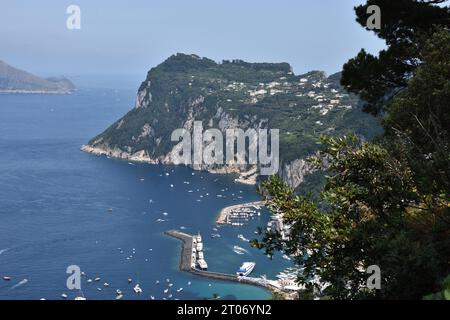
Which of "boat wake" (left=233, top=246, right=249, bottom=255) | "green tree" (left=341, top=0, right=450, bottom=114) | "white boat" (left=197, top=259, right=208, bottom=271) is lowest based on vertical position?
"white boat" (left=197, top=259, right=208, bottom=271)

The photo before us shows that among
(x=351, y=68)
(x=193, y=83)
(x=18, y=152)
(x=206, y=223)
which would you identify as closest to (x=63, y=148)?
(x=18, y=152)

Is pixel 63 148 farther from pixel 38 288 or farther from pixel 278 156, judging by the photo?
pixel 38 288

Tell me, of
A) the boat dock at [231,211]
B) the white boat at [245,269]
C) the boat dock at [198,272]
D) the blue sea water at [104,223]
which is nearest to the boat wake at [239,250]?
the blue sea water at [104,223]

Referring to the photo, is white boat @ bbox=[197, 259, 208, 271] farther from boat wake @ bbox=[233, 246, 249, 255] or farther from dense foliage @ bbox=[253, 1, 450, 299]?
dense foliage @ bbox=[253, 1, 450, 299]

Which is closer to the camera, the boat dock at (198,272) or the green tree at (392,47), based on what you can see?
the green tree at (392,47)

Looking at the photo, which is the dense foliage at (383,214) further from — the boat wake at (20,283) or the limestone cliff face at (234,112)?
the limestone cliff face at (234,112)

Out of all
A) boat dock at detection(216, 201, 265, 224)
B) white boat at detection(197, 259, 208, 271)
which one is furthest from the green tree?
boat dock at detection(216, 201, 265, 224)

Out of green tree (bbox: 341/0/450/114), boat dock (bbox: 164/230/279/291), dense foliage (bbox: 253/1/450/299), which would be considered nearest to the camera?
dense foliage (bbox: 253/1/450/299)
